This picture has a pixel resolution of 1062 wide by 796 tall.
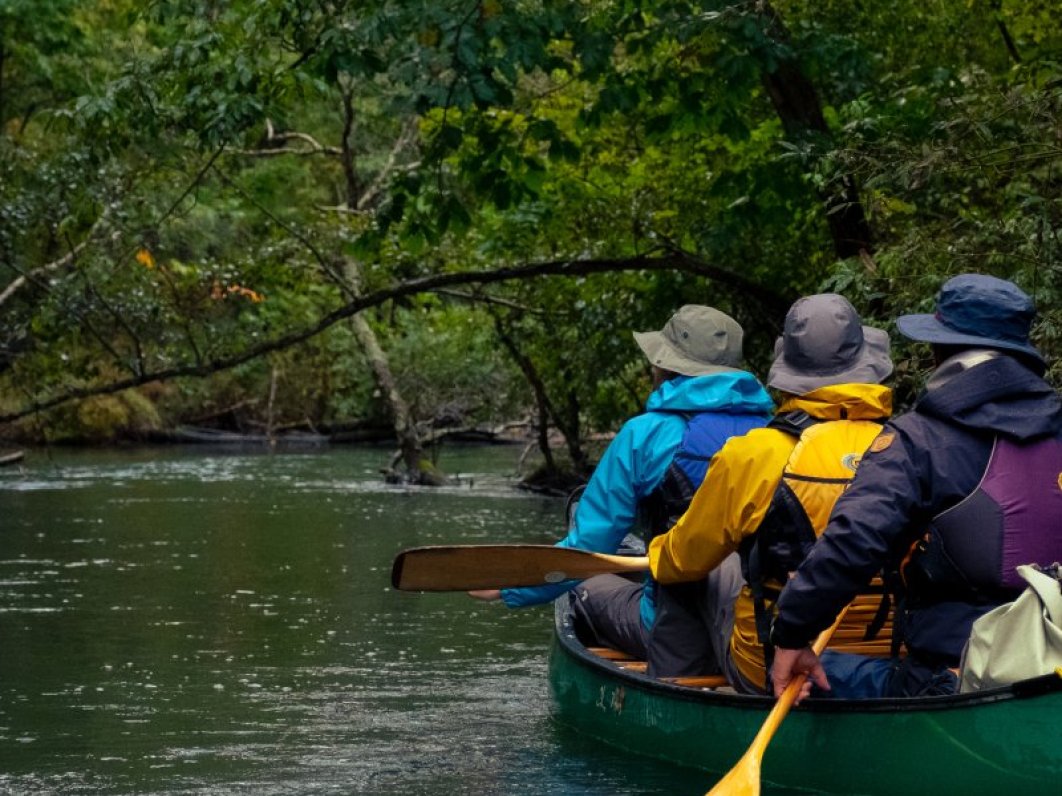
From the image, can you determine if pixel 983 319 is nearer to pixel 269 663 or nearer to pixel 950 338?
pixel 950 338

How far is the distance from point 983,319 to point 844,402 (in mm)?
573

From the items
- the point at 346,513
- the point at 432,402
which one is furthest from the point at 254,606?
the point at 432,402

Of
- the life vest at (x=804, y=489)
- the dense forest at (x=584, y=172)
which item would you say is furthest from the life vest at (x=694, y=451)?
the dense forest at (x=584, y=172)

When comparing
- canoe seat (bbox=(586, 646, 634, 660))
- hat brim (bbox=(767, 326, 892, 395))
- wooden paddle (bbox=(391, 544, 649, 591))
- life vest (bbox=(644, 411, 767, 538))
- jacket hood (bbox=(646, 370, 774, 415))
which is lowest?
canoe seat (bbox=(586, 646, 634, 660))

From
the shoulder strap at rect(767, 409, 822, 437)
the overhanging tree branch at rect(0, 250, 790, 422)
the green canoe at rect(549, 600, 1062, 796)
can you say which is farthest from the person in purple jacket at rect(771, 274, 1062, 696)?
the overhanging tree branch at rect(0, 250, 790, 422)

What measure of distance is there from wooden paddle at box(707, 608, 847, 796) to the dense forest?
3.92m

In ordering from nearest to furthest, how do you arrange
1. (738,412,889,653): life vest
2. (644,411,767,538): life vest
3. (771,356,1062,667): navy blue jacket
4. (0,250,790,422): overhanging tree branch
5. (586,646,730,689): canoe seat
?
(771,356,1062,667): navy blue jacket
(738,412,889,653): life vest
(644,411,767,538): life vest
(586,646,730,689): canoe seat
(0,250,790,422): overhanging tree branch

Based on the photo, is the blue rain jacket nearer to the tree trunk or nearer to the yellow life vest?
the yellow life vest

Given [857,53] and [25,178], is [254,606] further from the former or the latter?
[25,178]

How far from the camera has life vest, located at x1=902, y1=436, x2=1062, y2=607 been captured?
482 centimetres

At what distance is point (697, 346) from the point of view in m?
6.45

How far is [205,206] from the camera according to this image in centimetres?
3200

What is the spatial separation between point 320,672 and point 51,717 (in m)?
1.63

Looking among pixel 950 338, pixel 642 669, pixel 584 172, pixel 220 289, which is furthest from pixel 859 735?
pixel 220 289
